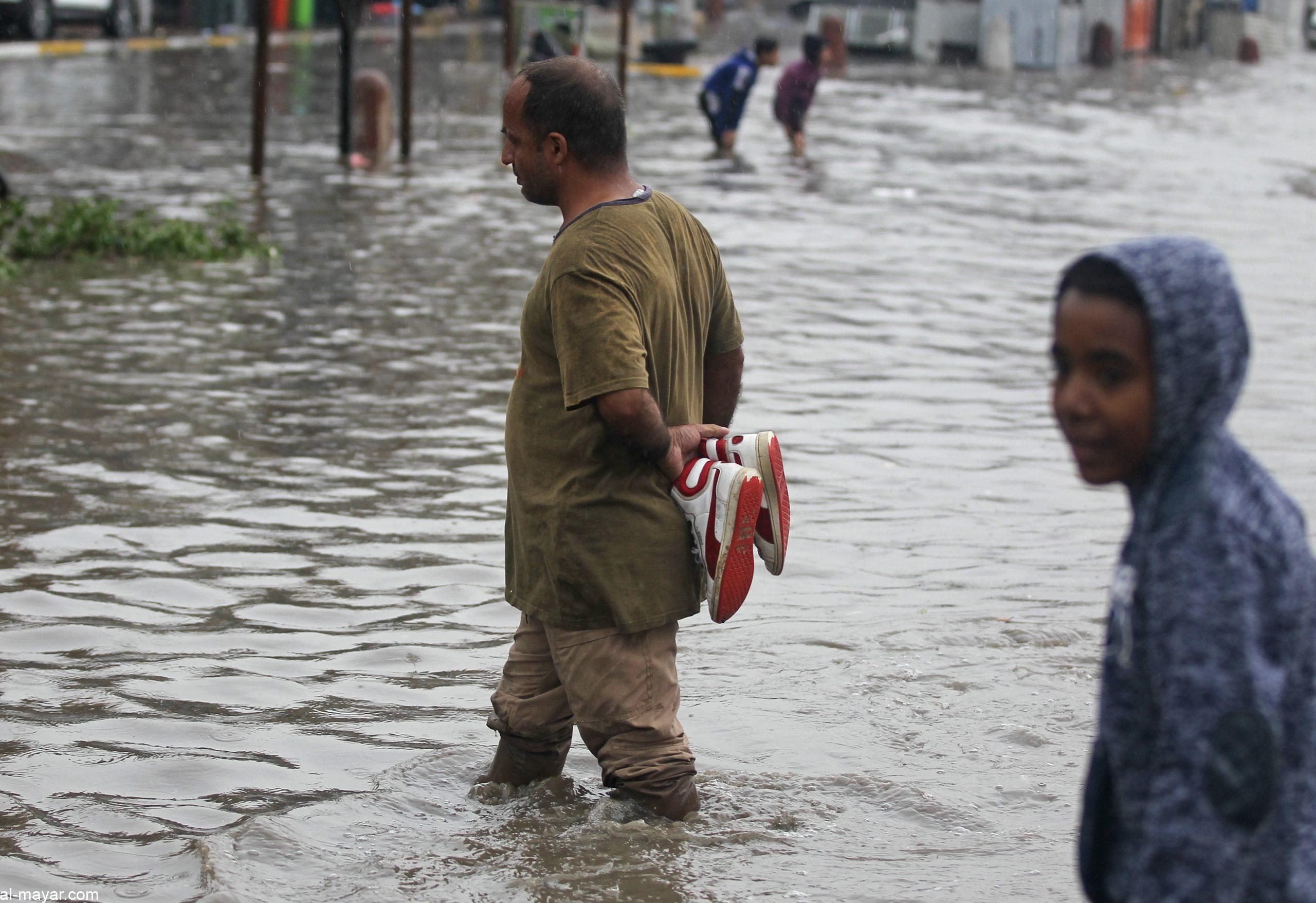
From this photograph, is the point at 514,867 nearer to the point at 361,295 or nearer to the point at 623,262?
the point at 623,262

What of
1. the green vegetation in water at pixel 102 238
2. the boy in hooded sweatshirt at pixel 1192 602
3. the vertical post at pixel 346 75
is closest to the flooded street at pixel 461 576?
the green vegetation in water at pixel 102 238

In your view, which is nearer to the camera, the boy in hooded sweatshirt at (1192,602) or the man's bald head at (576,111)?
the boy in hooded sweatshirt at (1192,602)

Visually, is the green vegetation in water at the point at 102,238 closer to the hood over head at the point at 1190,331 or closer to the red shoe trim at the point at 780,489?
the red shoe trim at the point at 780,489

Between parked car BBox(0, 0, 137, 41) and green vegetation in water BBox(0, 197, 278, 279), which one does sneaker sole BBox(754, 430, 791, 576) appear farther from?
parked car BBox(0, 0, 137, 41)

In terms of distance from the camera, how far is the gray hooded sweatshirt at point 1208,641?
6.71 feet

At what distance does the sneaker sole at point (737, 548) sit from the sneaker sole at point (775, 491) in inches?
2.8

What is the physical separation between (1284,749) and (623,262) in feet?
6.35

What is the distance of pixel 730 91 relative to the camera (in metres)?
20.5

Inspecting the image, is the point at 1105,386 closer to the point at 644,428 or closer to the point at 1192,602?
the point at 1192,602

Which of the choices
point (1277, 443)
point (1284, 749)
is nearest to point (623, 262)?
point (1284, 749)

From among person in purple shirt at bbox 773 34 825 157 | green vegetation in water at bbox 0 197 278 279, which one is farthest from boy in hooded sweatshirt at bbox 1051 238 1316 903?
person in purple shirt at bbox 773 34 825 157

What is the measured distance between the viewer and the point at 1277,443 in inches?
317

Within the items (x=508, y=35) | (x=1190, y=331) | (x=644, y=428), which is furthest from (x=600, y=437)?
(x=508, y=35)

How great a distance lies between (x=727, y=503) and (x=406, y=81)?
1553cm
